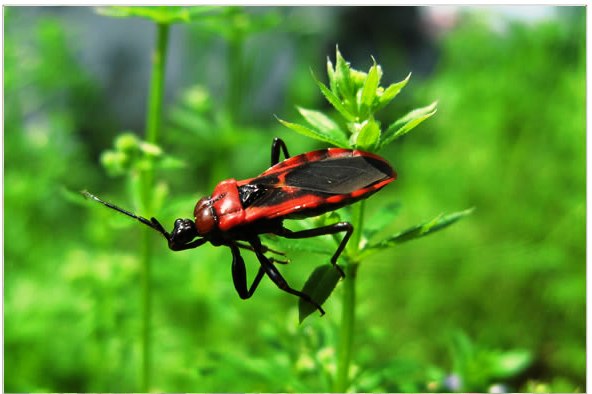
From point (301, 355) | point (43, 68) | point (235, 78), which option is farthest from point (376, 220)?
point (43, 68)

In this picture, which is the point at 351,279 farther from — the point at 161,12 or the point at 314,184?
the point at 161,12

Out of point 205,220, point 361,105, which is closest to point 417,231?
point 361,105

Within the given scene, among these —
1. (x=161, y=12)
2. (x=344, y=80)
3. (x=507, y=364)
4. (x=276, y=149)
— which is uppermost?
(x=161, y=12)

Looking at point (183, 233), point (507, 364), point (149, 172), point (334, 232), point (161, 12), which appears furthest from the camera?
point (507, 364)

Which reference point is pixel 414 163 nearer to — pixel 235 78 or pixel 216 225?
pixel 235 78

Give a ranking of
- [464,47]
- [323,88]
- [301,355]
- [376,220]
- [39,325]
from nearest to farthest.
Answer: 1. [323,88]
2. [376,220]
3. [301,355]
4. [39,325]
5. [464,47]

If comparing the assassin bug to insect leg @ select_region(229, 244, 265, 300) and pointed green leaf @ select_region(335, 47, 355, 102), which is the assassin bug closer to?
insect leg @ select_region(229, 244, 265, 300)
